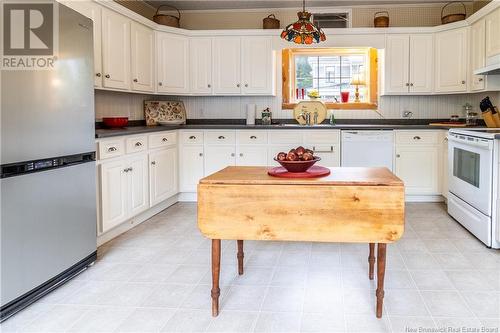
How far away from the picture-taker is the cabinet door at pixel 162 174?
4.32 m

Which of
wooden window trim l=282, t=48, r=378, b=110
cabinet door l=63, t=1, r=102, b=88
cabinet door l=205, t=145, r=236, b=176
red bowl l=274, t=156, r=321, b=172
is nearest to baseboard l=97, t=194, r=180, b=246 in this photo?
cabinet door l=205, t=145, r=236, b=176

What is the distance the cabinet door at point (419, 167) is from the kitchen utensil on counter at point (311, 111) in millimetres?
1031

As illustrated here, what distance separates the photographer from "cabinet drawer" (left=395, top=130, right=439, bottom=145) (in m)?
4.87

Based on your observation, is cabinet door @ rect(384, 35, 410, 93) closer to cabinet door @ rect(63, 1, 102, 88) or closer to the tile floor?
the tile floor

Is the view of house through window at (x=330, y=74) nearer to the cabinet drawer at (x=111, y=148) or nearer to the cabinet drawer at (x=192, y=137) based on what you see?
the cabinet drawer at (x=192, y=137)

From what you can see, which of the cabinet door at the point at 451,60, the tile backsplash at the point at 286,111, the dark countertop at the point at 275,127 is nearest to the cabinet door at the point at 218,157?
the dark countertop at the point at 275,127

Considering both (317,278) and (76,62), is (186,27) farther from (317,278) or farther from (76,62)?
(317,278)

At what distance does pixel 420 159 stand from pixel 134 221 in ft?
10.5

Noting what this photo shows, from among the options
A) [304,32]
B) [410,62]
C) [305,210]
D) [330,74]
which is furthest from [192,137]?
[305,210]

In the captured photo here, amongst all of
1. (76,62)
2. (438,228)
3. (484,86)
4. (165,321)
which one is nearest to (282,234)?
(165,321)

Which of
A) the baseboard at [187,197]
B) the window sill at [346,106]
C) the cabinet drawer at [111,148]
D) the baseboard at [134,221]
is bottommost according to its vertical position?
the baseboard at [134,221]

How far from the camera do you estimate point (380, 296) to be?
2107mm

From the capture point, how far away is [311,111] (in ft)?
17.8

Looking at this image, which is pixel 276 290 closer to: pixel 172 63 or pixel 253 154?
pixel 253 154
